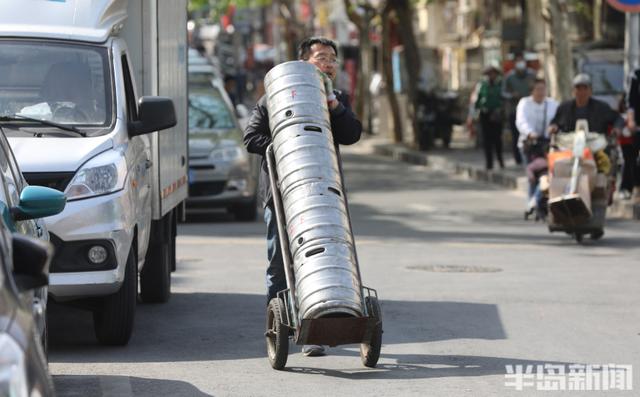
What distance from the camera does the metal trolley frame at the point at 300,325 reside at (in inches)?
330

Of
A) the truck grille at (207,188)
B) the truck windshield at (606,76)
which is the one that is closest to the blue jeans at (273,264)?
the truck grille at (207,188)

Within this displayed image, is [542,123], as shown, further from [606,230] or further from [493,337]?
[493,337]

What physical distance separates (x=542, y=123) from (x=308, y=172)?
36.3 ft

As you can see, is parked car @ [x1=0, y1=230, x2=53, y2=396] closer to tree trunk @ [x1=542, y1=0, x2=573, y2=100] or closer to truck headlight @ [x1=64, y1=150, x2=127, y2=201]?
truck headlight @ [x1=64, y1=150, x2=127, y2=201]

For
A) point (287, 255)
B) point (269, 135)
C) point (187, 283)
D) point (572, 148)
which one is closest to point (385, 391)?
point (287, 255)

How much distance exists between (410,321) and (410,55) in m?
26.3

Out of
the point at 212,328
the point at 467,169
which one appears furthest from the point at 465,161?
the point at 212,328

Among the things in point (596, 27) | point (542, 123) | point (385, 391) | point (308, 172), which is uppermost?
point (308, 172)

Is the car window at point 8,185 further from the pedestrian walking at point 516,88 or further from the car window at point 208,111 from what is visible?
the pedestrian walking at point 516,88

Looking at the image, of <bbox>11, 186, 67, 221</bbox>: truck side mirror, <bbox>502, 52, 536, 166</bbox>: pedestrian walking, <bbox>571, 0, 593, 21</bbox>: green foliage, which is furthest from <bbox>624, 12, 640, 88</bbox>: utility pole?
<bbox>571, 0, 593, 21</bbox>: green foliage

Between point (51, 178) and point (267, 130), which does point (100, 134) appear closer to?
point (51, 178)

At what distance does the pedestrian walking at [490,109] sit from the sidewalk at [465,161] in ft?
1.47

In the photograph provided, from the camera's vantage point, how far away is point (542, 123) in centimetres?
1953

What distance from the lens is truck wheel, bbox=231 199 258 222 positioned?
20234 mm
